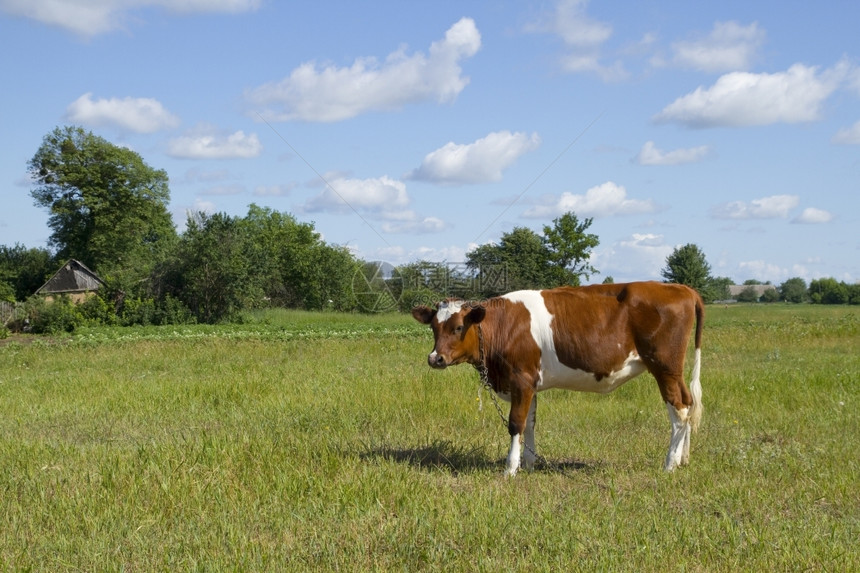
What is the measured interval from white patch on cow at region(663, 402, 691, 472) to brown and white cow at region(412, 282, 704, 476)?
10mm

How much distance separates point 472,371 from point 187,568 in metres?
10.4

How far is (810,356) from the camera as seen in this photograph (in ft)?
65.0

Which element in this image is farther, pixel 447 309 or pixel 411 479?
pixel 447 309

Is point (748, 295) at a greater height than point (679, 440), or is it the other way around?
point (748, 295)

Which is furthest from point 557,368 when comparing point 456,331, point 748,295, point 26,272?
point 748,295

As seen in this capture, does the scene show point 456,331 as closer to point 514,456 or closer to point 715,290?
point 514,456

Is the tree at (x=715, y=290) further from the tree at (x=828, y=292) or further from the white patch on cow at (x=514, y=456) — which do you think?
the white patch on cow at (x=514, y=456)

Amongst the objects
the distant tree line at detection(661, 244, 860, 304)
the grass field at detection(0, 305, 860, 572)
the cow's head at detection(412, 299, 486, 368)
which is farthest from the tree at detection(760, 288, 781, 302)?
the cow's head at detection(412, 299, 486, 368)

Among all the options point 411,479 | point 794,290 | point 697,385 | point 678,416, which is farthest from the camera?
point 794,290

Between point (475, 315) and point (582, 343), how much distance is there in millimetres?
1157

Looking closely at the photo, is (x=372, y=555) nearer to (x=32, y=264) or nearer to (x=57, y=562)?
(x=57, y=562)

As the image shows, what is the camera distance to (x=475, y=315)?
8.26 metres

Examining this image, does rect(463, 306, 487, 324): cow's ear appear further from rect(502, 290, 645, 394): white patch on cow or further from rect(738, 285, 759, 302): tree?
rect(738, 285, 759, 302): tree

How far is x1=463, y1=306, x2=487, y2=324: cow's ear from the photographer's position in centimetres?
819
